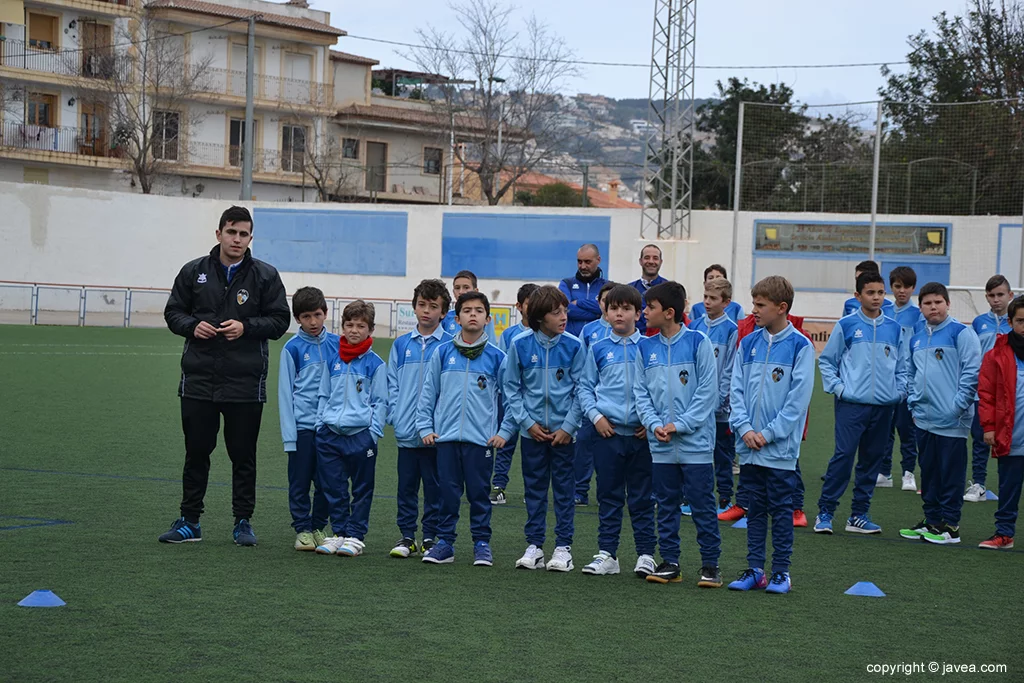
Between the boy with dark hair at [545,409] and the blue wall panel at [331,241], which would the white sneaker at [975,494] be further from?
the blue wall panel at [331,241]

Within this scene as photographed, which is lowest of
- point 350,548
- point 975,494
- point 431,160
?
point 975,494

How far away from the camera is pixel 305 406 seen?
718 cm

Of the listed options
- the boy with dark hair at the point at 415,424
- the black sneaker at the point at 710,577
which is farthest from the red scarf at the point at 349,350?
the black sneaker at the point at 710,577

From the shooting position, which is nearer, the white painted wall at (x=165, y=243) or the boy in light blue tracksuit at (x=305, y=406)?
the boy in light blue tracksuit at (x=305, y=406)

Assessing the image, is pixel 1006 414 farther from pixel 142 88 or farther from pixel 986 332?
pixel 142 88

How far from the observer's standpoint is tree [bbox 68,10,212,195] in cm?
4472

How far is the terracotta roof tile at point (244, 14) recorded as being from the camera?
1875 inches

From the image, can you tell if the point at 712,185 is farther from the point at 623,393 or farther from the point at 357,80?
the point at 623,393

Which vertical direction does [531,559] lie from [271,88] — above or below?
below

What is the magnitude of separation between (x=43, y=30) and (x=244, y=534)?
4389 centimetres

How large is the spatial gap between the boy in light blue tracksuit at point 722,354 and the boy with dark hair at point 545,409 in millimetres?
2301

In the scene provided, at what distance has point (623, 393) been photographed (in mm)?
6816

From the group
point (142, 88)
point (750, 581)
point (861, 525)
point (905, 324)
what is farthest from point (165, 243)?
point (750, 581)

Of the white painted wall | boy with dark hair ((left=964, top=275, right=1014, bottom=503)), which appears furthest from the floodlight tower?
boy with dark hair ((left=964, top=275, right=1014, bottom=503))
